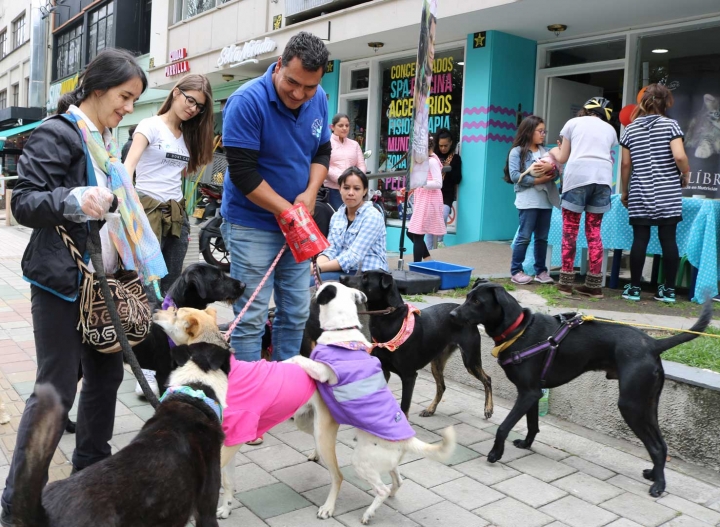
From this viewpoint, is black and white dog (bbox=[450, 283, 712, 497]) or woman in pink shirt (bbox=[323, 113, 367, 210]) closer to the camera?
black and white dog (bbox=[450, 283, 712, 497])

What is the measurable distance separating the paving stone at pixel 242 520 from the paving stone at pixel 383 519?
370mm

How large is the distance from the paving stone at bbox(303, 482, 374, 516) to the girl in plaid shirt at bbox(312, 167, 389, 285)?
1.80 m

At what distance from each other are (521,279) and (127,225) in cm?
494

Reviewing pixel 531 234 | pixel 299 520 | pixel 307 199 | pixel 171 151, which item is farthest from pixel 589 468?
pixel 531 234

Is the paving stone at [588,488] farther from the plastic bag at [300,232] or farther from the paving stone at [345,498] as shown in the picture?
the plastic bag at [300,232]

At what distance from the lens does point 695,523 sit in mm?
3029

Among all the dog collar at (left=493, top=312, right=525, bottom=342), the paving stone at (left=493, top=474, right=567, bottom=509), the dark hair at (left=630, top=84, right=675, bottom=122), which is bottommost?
the paving stone at (left=493, top=474, right=567, bottom=509)

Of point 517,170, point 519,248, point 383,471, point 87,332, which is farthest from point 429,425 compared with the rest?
point 517,170

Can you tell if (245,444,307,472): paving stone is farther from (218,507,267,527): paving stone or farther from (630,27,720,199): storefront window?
(630,27,720,199): storefront window

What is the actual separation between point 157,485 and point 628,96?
8.98 m

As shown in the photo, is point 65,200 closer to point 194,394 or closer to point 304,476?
point 194,394

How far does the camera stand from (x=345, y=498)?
325cm

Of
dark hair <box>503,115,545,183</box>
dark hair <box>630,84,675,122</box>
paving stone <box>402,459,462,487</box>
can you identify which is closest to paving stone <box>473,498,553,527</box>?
paving stone <box>402,459,462,487</box>

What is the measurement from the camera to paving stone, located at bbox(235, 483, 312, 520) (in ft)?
10.0
